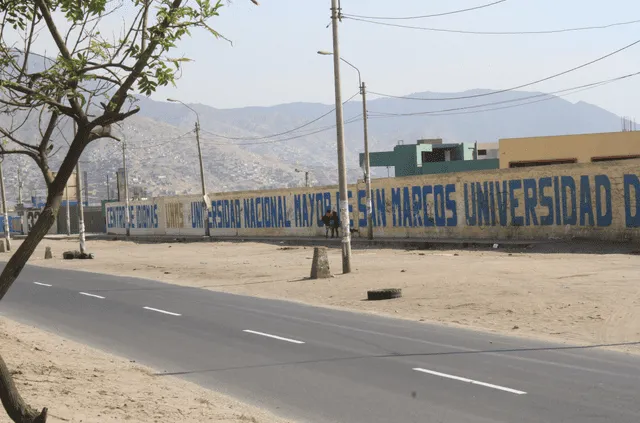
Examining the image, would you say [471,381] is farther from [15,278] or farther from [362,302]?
[362,302]

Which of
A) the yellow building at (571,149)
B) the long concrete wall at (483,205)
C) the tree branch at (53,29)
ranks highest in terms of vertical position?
the yellow building at (571,149)

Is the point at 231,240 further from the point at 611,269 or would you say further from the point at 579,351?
the point at 579,351

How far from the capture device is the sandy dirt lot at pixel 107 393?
8961 mm

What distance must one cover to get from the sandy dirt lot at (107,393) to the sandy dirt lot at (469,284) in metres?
6.62

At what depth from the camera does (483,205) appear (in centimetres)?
4038

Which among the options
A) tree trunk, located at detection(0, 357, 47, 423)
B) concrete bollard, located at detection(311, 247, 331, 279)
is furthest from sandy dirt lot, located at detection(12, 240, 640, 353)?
tree trunk, located at detection(0, 357, 47, 423)

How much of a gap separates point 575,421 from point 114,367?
256 inches

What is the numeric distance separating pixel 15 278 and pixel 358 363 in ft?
20.2

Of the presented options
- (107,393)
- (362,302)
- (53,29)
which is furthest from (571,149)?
(53,29)

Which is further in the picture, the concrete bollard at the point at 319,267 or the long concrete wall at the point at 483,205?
the long concrete wall at the point at 483,205

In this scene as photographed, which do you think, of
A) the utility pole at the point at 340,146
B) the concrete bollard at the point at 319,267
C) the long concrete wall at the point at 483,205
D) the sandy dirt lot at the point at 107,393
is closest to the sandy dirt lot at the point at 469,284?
the concrete bollard at the point at 319,267

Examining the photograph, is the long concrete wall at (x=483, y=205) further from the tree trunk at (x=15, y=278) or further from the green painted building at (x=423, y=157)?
the tree trunk at (x=15, y=278)

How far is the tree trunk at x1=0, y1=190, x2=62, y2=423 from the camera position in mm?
6789

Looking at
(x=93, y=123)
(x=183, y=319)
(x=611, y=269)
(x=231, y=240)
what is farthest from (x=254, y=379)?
(x=231, y=240)
